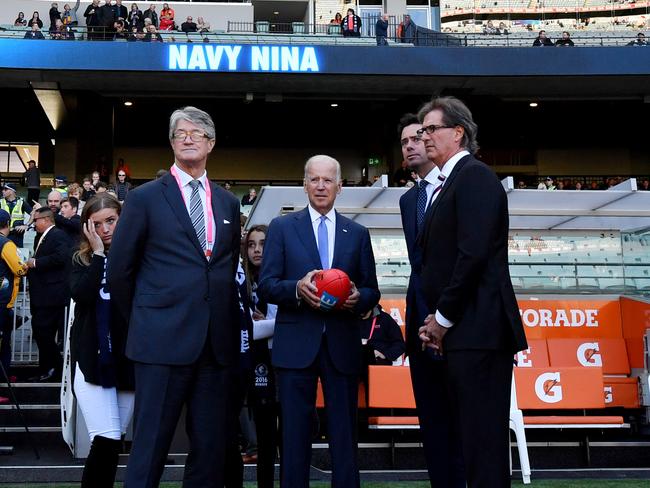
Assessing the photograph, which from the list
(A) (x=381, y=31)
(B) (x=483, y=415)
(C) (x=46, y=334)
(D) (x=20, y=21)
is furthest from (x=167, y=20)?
(B) (x=483, y=415)

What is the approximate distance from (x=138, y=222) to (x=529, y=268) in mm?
5682

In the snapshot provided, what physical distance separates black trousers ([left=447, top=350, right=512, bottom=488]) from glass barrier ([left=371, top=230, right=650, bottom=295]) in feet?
15.5

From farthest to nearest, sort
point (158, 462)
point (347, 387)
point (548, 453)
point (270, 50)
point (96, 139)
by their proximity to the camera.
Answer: point (96, 139) → point (270, 50) → point (548, 453) → point (347, 387) → point (158, 462)

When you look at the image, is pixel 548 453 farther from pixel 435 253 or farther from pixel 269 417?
pixel 435 253

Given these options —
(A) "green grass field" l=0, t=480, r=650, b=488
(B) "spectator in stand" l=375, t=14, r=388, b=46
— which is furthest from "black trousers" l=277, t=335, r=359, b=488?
(B) "spectator in stand" l=375, t=14, r=388, b=46

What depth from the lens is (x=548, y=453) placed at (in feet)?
19.6

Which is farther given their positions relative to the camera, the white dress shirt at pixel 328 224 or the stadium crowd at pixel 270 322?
the white dress shirt at pixel 328 224

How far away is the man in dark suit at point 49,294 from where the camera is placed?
6.91 meters

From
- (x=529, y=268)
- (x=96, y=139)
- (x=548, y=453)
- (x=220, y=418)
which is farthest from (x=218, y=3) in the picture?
(x=220, y=418)

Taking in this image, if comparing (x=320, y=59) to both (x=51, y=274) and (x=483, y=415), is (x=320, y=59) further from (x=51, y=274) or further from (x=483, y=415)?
(x=483, y=415)

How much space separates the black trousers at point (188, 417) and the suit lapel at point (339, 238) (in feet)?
2.69

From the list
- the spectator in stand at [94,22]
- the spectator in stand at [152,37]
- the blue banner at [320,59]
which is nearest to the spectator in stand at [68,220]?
the blue banner at [320,59]

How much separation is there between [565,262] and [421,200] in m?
4.77

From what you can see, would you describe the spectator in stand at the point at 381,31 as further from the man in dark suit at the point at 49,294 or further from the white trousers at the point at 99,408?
the white trousers at the point at 99,408
